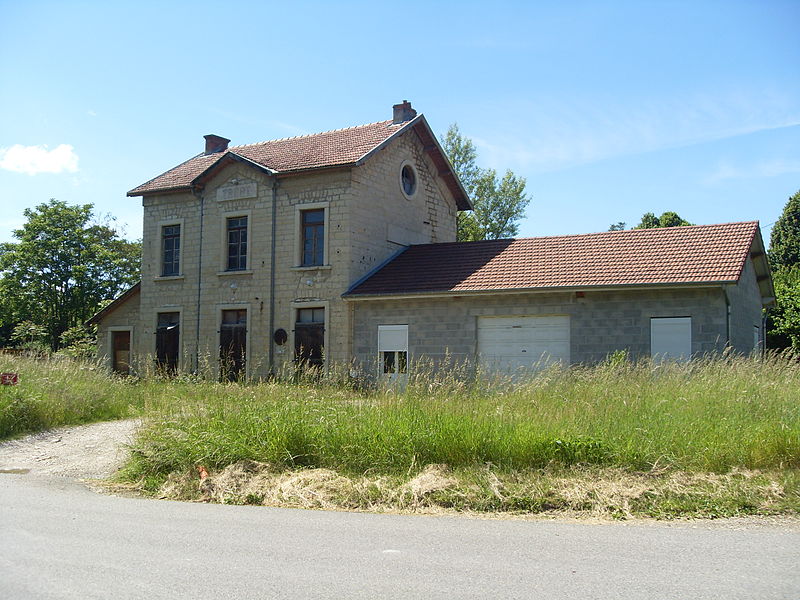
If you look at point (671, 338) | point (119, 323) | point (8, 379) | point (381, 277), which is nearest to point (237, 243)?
point (381, 277)

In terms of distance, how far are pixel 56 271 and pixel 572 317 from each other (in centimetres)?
2912

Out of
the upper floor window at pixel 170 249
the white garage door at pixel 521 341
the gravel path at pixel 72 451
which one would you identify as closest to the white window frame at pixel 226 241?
the upper floor window at pixel 170 249

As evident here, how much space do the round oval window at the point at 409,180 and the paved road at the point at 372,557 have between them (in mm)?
18669

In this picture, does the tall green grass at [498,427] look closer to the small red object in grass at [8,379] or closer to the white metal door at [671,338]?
the small red object in grass at [8,379]

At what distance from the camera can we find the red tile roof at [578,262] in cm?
1820

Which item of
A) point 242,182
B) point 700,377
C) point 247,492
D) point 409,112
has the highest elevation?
point 409,112

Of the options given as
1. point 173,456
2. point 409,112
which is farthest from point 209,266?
point 173,456

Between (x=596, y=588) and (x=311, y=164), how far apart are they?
19.4m

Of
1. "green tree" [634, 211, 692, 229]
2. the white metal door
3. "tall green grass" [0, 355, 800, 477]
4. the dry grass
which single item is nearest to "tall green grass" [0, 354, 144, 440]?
"tall green grass" [0, 355, 800, 477]

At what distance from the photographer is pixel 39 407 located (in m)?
14.2

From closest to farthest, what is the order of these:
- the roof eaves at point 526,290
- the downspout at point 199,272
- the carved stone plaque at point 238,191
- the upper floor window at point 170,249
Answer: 1. the roof eaves at point 526,290
2. the carved stone plaque at point 238,191
3. the downspout at point 199,272
4. the upper floor window at point 170,249

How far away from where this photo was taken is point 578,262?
20.0 m

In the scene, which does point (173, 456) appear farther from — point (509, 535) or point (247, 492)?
point (509, 535)

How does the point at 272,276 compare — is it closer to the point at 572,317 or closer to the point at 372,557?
the point at 572,317
